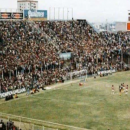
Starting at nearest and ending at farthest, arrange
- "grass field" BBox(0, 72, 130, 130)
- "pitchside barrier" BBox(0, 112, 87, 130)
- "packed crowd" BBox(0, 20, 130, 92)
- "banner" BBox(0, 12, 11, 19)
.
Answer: "pitchside barrier" BBox(0, 112, 87, 130) → "grass field" BBox(0, 72, 130, 130) → "packed crowd" BBox(0, 20, 130, 92) → "banner" BBox(0, 12, 11, 19)

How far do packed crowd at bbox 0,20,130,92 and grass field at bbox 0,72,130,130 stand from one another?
189 inches

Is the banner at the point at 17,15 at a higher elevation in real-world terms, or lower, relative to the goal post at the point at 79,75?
higher

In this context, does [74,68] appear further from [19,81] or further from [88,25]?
[88,25]

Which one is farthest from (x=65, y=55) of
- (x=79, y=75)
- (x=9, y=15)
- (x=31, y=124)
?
(x=31, y=124)

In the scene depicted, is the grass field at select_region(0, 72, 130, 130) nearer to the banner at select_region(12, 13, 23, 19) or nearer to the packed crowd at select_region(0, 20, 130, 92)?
the packed crowd at select_region(0, 20, 130, 92)

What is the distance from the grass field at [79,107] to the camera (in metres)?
31.9

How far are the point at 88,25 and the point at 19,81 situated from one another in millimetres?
33232

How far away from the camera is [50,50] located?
196 ft

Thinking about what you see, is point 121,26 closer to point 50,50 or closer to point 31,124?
point 50,50

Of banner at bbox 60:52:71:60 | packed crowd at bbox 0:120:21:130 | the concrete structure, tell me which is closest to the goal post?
banner at bbox 60:52:71:60

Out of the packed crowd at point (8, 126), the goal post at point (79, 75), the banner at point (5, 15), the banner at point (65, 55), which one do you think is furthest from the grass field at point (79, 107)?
the banner at point (5, 15)

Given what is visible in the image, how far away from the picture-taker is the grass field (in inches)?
1258

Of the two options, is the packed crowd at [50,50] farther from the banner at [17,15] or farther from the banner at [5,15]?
the banner at [5,15]

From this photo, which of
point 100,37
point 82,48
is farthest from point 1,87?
point 100,37
